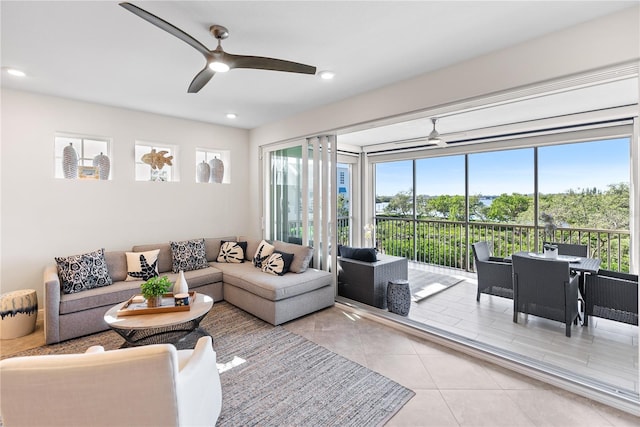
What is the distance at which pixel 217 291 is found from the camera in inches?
161

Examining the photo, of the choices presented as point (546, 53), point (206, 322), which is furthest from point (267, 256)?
point (546, 53)

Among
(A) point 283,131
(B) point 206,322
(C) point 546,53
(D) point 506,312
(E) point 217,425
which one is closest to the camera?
(E) point 217,425

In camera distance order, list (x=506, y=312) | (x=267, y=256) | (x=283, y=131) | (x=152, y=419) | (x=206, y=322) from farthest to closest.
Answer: (x=283, y=131) < (x=267, y=256) < (x=506, y=312) < (x=206, y=322) < (x=152, y=419)

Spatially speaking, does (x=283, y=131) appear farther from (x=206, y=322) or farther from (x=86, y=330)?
(x=86, y=330)

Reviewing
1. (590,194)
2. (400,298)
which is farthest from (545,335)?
(590,194)

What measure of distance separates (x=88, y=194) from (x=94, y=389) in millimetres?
3469

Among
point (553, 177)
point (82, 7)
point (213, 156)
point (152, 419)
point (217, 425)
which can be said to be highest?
point (82, 7)

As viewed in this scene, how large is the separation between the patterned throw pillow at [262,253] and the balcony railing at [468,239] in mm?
3743

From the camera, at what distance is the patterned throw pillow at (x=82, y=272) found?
3156 mm

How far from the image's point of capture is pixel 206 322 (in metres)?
3.49

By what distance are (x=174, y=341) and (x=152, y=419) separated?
1.90 metres

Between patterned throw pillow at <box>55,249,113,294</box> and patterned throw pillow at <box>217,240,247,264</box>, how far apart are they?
1.47m

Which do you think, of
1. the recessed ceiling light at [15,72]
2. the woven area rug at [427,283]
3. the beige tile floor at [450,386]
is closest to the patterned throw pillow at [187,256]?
the beige tile floor at [450,386]

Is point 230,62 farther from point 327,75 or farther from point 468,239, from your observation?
point 468,239
